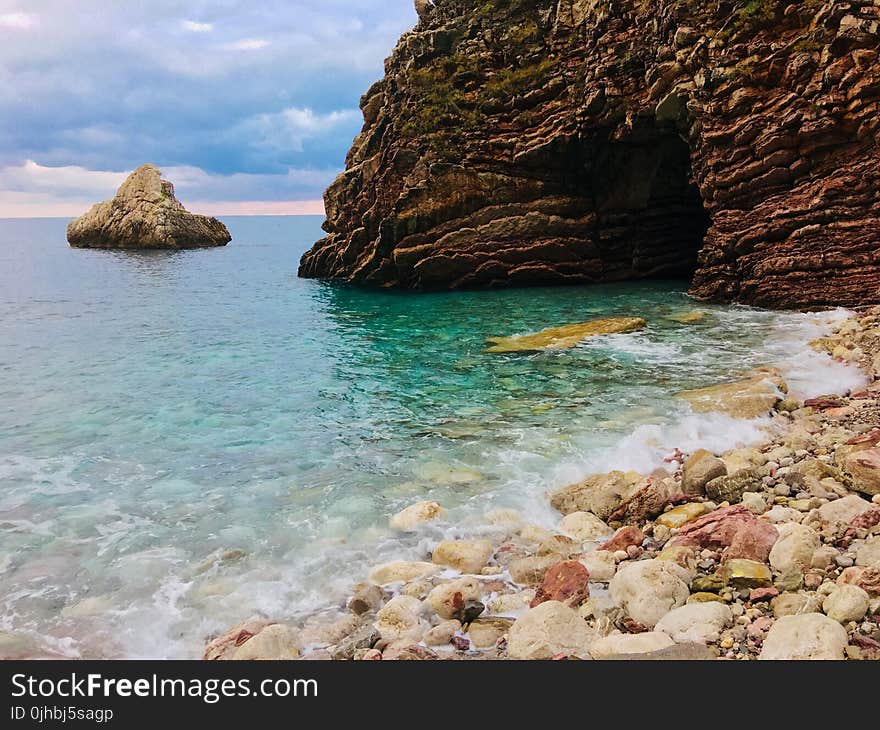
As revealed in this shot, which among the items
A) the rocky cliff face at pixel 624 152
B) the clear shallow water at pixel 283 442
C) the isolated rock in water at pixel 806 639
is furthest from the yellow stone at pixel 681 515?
the rocky cliff face at pixel 624 152

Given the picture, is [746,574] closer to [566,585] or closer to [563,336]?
[566,585]

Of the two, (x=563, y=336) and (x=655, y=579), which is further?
(x=563, y=336)

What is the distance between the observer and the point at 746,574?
6.79 metres

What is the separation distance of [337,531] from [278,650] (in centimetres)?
342

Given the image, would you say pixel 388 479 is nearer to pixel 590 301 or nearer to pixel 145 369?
pixel 145 369

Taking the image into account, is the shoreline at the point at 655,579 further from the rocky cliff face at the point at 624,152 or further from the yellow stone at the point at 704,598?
the rocky cliff face at the point at 624,152

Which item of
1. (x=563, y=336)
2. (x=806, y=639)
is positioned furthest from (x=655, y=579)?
(x=563, y=336)

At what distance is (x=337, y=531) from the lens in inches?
403

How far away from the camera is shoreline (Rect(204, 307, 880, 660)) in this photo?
5.90 metres

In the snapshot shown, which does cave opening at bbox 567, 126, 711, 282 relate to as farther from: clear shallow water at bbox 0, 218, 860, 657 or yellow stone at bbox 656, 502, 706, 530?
yellow stone at bbox 656, 502, 706, 530

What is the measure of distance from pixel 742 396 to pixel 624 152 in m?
29.3

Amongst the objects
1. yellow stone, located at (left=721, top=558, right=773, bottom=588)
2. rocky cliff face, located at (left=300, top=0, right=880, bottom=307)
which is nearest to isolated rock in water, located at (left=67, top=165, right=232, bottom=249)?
rocky cliff face, located at (left=300, top=0, right=880, bottom=307)

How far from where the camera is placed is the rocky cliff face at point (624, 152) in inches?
1000

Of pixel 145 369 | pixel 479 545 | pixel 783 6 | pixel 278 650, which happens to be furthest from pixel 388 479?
pixel 783 6
